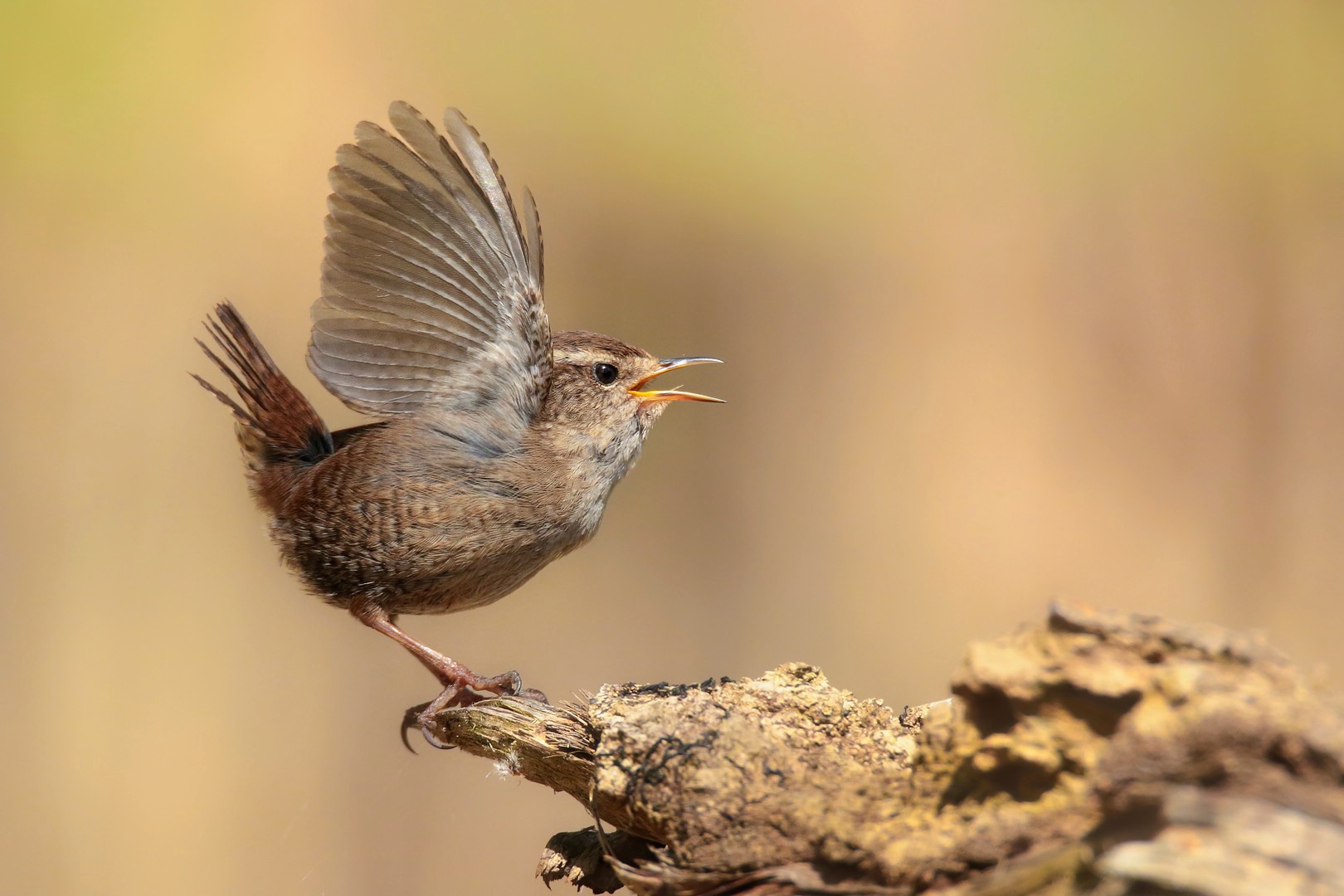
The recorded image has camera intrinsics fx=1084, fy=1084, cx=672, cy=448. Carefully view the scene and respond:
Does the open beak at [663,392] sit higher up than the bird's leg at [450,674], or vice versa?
the open beak at [663,392]

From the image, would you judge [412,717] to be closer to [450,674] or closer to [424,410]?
[450,674]

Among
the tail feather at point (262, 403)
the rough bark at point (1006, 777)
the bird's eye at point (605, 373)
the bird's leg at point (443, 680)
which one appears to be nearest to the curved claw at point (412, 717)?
the bird's leg at point (443, 680)

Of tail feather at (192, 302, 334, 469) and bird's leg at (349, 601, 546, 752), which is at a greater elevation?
tail feather at (192, 302, 334, 469)

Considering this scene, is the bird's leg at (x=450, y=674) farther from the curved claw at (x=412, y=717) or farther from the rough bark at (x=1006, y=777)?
the rough bark at (x=1006, y=777)

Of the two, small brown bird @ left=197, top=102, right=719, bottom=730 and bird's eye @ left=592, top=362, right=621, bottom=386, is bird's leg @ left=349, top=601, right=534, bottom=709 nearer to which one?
small brown bird @ left=197, top=102, right=719, bottom=730

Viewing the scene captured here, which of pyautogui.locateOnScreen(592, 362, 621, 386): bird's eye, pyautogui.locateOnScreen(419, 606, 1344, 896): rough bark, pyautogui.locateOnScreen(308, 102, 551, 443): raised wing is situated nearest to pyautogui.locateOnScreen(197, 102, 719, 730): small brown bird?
pyautogui.locateOnScreen(308, 102, 551, 443): raised wing

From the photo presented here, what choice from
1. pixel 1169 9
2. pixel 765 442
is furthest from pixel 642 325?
pixel 1169 9

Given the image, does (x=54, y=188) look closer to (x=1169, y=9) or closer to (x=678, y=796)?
(x=678, y=796)
